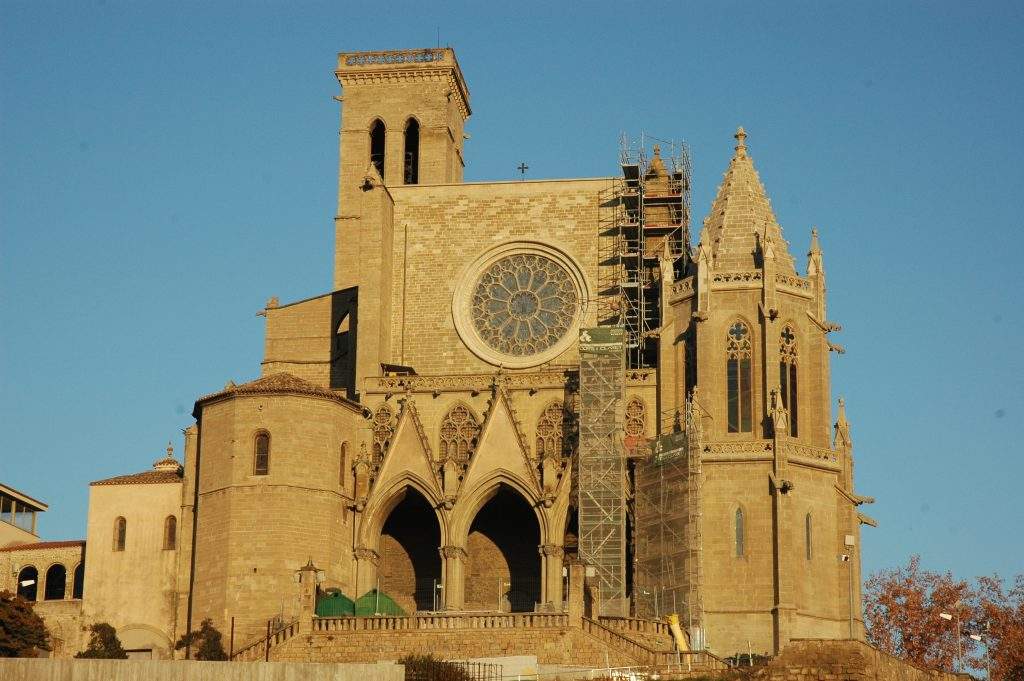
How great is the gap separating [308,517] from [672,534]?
9.72 meters

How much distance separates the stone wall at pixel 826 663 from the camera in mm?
41625

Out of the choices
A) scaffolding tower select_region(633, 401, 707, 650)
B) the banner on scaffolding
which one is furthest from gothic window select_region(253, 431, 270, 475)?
scaffolding tower select_region(633, 401, 707, 650)

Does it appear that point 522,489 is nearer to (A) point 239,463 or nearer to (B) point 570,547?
(B) point 570,547

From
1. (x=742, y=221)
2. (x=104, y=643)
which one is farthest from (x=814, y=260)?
(x=104, y=643)

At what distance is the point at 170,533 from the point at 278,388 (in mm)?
5338

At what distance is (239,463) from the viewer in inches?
2158

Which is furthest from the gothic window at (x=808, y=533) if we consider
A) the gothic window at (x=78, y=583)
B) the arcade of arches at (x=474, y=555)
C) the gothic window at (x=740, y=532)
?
the gothic window at (x=78, y=583)

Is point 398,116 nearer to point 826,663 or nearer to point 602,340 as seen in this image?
point 602,340

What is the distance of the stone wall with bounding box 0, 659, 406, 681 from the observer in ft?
115

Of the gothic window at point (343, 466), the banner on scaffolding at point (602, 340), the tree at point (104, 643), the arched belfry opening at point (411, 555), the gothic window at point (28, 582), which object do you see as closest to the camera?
the tree at point (104, 643)

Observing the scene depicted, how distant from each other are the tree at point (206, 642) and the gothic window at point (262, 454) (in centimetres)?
438

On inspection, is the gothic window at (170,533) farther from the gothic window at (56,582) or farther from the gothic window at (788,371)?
the gothic window at (788,371)

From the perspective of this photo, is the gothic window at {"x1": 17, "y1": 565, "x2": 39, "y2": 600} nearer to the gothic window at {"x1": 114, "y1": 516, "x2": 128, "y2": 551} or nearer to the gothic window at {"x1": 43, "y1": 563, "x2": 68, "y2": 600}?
the gothic window at {"x1": 43, "y1": 563, "x2": 68, "y2": 600}

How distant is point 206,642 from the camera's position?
5194 centimetres
